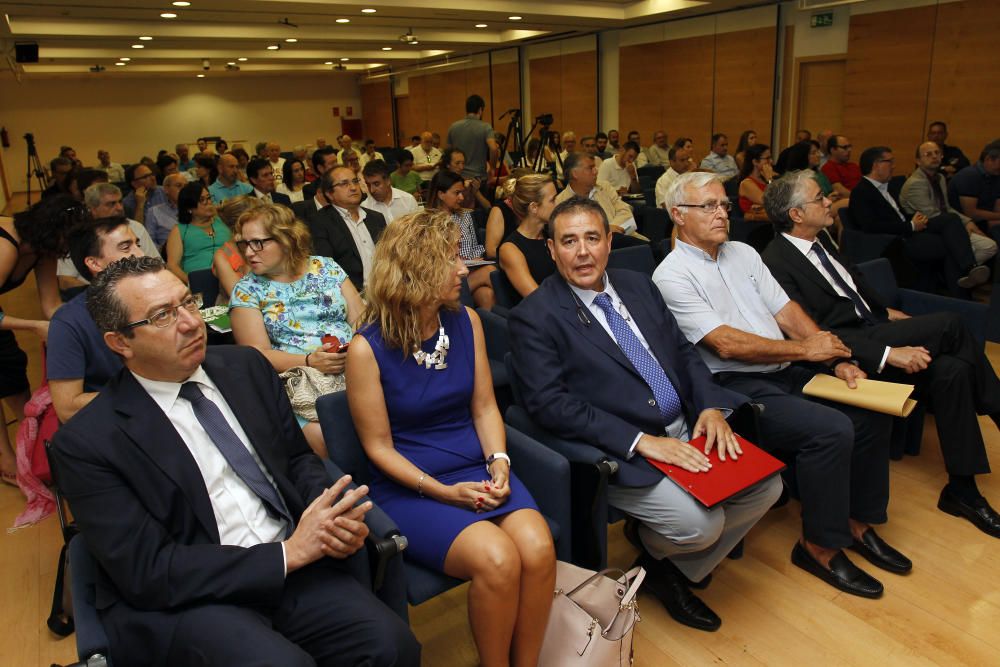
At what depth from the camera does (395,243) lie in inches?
82.7

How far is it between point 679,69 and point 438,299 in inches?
450

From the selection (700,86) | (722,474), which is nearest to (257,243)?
(722,474)

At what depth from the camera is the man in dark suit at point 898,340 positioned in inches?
110

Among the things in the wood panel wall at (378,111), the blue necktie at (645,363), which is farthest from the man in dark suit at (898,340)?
→ the wood panel wall at (378,111)

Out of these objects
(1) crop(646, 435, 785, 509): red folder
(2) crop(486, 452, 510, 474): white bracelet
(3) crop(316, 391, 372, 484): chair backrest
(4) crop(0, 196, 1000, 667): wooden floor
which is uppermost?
(3) crop(316, 391, 372, 484): chair backrest

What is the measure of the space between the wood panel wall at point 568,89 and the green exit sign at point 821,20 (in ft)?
14.5

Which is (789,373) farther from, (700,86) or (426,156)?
(700,86)

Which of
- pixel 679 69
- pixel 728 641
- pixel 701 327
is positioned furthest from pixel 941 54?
pixel 728 641

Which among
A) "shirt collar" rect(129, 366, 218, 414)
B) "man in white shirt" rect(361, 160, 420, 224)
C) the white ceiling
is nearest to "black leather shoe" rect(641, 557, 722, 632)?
"shirt collar" rect(129, 366, 218, 414)

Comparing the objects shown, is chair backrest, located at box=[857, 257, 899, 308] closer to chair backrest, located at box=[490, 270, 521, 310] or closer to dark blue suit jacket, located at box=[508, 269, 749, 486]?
dark blue suit jacket, located at box=[508, 269, 749, 486]

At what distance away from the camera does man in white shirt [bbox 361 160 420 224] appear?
5.25 m

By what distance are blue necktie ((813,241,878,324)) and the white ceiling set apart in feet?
25.2

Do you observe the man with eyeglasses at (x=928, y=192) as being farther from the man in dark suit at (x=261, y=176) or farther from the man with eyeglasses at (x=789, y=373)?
the man in dark suit at (x=261, y=176)

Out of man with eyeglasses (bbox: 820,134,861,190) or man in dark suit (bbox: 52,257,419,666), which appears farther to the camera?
man with eyeglasses (bbox: 820,134,861,190)
